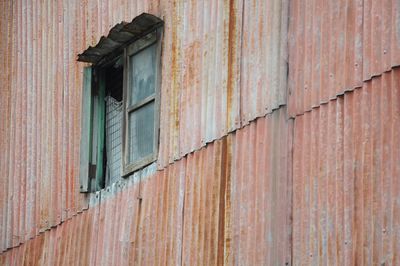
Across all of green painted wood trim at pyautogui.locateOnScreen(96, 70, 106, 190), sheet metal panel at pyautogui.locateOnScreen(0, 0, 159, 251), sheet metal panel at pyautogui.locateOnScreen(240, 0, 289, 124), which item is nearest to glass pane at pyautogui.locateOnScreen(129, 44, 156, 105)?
sheet metal panel at pyautogui.locateOnScreen(0, 0, 159, 251)

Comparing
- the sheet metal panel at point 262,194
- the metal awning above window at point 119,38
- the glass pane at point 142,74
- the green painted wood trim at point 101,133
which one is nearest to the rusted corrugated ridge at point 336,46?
the sheet metal panel at point 262,194

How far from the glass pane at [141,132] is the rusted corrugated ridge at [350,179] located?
2.62 m

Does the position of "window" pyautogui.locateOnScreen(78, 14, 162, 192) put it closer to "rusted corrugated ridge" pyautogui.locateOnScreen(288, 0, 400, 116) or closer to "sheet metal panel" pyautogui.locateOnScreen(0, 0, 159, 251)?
"sheet metal panel" pyautogui.locateOnScreen(0, 0, 159, 251)

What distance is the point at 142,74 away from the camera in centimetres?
1338

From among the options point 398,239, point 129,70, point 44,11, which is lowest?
point 398,239

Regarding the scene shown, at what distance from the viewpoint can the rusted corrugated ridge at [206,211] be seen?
10984 mm

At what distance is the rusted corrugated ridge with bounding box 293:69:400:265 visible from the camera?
9.68 metres

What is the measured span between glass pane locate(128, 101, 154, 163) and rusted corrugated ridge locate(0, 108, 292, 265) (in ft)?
1.13

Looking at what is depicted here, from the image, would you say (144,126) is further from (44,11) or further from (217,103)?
(44,11)

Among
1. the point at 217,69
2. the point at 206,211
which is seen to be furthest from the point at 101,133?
the point at 206,211

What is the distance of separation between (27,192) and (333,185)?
19.6 feet

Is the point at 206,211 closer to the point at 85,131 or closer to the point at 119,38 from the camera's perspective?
the point at 119,38

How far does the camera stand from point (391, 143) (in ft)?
31.9

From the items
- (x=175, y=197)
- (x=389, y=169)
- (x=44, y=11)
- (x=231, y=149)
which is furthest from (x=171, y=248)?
(x=44, y=11)
